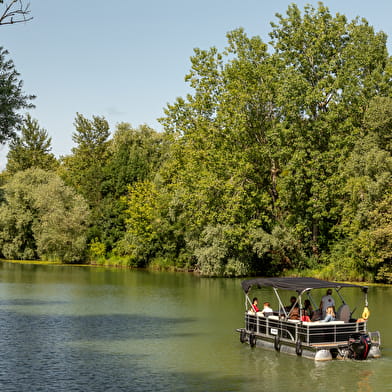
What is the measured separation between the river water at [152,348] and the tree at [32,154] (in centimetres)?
Result: 8445

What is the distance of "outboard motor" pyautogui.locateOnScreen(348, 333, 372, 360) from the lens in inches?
957

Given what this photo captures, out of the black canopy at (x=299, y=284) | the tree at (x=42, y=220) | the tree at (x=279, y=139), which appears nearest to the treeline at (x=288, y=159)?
the tree at (x=279, y=139)

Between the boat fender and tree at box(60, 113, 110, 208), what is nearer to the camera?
the boat fender

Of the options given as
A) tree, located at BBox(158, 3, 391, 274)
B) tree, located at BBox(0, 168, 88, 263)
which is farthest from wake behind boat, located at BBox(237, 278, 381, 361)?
tree, located at BBox(0, 168, 88, 263)

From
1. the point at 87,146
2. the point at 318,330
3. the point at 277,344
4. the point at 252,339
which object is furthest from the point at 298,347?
the point at 87,146

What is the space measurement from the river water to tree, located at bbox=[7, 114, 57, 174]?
84.5 metres

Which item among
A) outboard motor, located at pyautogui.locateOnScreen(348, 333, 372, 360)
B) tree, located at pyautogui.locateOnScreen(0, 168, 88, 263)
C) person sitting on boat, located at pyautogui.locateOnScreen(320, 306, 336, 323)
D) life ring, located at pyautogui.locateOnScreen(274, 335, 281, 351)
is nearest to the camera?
outboard motor, located at pyautogui.locateOnScreen(348, 333, 372, 360)

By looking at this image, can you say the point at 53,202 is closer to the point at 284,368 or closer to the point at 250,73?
the point at 250,73

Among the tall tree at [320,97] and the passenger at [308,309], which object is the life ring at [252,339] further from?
the tall tree at [320,97]

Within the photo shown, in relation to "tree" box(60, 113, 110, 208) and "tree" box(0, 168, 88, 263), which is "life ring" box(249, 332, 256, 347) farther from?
"tree" box(60, 113, 110, 208)

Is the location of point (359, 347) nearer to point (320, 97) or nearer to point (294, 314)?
point (294, 314)

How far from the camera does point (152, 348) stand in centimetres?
2827

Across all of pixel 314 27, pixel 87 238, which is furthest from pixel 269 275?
pixel 87 238

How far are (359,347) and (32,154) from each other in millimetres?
118903
